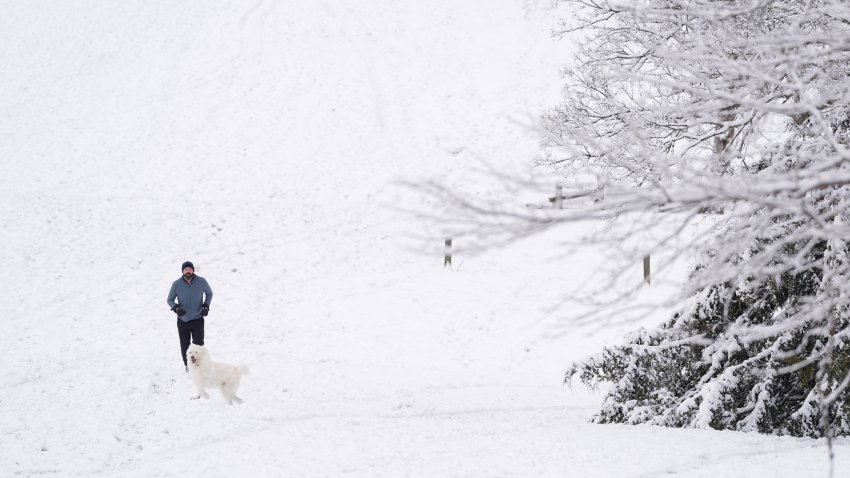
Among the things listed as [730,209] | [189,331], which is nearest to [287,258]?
[189,331]

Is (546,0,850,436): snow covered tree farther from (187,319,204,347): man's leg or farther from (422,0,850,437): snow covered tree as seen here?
(187,319,204,347): man's leg

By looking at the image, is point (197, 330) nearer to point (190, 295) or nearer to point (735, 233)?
point (190, 295)

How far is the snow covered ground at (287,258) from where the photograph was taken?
7738 millimetres

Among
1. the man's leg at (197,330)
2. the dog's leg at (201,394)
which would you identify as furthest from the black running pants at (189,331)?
the dog's leg at (201,394)

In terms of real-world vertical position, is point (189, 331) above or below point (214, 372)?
above

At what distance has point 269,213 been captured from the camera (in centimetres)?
2198

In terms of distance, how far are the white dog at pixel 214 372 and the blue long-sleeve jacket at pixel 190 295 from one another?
1.51 m

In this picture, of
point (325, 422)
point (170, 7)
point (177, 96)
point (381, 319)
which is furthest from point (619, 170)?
point (170, 7)

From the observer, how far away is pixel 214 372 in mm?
9578

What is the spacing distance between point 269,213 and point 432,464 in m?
16.1

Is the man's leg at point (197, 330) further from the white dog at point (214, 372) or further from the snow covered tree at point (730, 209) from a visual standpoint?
the snow covered tree at point (730, 209)

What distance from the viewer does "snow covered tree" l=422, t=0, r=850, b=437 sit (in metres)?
3.50

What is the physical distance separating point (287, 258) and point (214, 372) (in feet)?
31.5

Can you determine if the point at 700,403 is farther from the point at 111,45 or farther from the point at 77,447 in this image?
the point at 111,45
